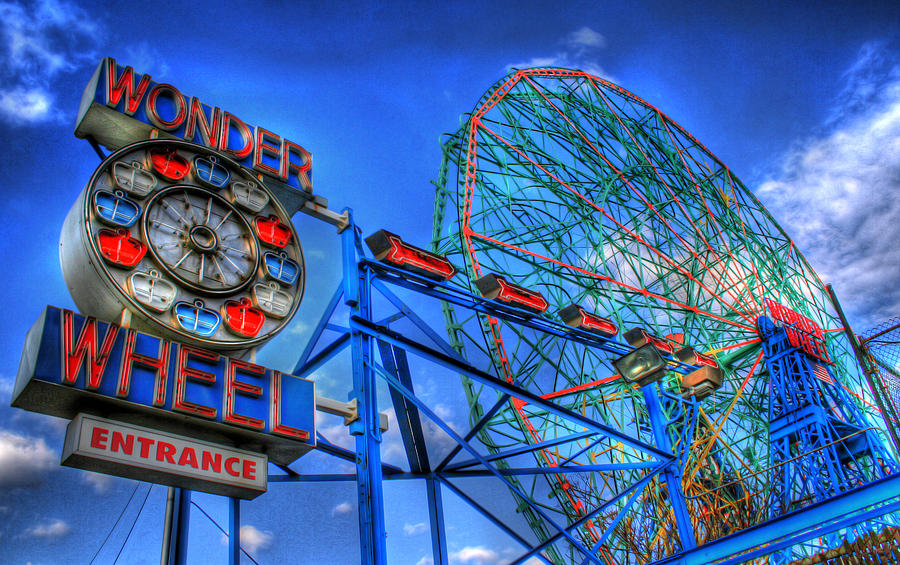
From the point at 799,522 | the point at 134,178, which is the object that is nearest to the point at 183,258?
the point at 134,178

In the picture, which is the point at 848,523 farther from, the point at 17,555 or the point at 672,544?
the point at 17,555

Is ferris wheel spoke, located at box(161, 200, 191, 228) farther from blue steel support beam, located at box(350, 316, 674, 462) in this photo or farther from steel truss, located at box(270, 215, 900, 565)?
blue steel support beam, located at box(350, 316, 674, 462)

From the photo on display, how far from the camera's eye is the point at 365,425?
Result: 1135 centimetres

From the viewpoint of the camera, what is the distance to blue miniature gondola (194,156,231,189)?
13242 millimetres

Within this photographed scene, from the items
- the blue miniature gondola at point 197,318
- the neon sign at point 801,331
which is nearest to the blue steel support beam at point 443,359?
the blue miniature gondola at point 197,318

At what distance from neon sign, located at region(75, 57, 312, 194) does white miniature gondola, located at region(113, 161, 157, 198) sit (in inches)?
13.3

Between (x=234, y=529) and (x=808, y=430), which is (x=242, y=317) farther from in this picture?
(x=808, y=430)

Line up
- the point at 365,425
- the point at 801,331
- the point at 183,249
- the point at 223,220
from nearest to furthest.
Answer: the point at 365,425, the point at 183,249, the point at 223,220, the point at 801,331

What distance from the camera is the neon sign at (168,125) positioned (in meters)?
12.8

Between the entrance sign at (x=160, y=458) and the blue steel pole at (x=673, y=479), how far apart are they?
23.2ft

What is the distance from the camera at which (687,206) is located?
81.4ft

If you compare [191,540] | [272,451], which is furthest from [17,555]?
[272,451]

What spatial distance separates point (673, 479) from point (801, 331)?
10.5m

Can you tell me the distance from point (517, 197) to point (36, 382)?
17.0m
